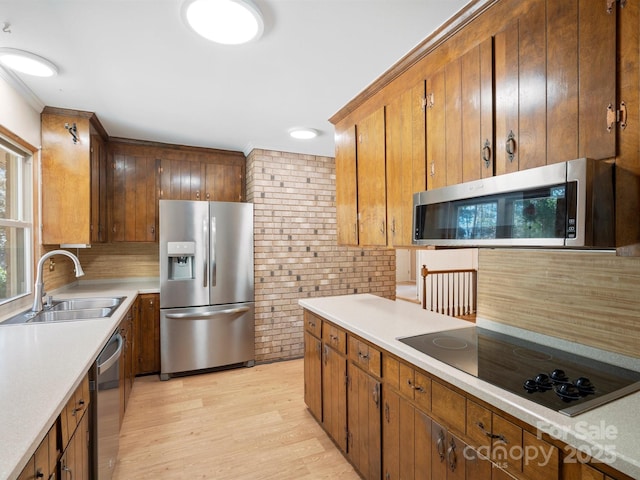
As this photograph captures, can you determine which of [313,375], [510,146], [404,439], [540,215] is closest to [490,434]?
[404,439]

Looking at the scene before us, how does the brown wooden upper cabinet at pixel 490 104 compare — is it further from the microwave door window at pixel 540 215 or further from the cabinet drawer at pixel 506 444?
the cabinet drawer at pixel 506 444

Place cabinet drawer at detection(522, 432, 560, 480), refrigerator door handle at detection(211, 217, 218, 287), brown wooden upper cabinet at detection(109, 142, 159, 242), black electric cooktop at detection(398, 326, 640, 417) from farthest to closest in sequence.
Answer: brown wooden upper cabinet at detection(109, 142, 159, 242) → refrigerator door handle at detection(211, 217, 218, 287) → black electric cooktop at detection(398, 326, 640, 417) → cabinet drawer at detection(522, 432, 560, 480)

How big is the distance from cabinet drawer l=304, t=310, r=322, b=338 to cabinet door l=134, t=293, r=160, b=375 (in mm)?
1750

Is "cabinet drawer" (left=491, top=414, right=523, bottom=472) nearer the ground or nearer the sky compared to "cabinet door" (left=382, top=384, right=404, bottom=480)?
nearer the sky

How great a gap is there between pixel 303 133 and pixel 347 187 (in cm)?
93

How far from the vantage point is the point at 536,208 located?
3.93ft

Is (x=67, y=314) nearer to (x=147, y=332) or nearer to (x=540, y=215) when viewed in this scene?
(x=147, y=332)

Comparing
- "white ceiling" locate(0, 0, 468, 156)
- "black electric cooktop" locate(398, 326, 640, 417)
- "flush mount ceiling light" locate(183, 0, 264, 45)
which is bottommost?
"black electric cooktop" locate(398, 326, 640, 417)

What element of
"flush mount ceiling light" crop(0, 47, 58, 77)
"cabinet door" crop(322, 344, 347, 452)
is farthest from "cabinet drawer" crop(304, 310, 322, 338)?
"flush mount ceiling light" crop(0, 47, 58, 77)

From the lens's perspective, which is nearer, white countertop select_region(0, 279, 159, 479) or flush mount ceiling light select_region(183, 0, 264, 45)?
white countertop select_region(0, 279, 159, 479)

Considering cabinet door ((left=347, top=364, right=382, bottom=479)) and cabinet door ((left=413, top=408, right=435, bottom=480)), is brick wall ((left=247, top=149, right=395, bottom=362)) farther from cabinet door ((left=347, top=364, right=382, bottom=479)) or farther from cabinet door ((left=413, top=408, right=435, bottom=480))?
cabinet door ((left=413, top=408, right=435, bottom=480))

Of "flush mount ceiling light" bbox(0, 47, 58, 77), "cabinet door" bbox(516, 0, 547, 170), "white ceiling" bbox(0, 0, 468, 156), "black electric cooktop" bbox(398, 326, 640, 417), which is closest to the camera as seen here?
"black electric cooktop" bbox(398, 326, 640, 417)

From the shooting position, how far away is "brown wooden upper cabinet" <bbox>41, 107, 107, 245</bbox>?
287 cm

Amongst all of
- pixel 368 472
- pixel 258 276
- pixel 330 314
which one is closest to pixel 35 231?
pixel 258 276
